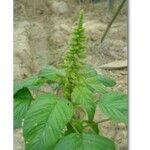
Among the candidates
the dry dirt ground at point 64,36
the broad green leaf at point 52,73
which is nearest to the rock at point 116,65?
the dry dirt ground at point 64,36

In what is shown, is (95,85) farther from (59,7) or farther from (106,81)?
(59,7)

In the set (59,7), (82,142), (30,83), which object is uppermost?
(59,7)

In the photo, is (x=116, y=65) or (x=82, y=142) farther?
(x=116, y=65)

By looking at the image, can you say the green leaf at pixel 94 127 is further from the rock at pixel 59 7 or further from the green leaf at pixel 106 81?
the rock at pixel 59 7

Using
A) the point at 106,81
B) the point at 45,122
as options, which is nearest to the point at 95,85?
the point at 106,81
